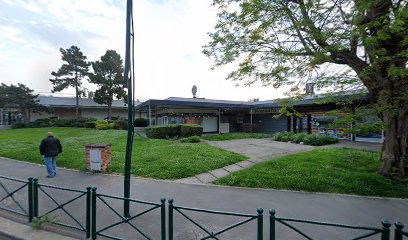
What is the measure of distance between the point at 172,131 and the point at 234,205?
12.3 m

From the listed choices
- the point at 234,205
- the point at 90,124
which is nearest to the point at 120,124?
the point at 90,124

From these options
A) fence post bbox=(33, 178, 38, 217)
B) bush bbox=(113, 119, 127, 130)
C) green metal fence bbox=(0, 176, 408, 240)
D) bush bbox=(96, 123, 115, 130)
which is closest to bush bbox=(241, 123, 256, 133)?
bush bbox=(113, 119, 127, 130)

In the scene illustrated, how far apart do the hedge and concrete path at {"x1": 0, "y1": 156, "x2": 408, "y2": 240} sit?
Result: 896cm

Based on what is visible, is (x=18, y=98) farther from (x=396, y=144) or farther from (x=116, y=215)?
(x=396, y=144)

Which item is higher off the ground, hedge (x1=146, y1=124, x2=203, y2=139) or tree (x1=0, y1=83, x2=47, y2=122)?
tree (x1=0, y1=83, x2=47, y2=122)

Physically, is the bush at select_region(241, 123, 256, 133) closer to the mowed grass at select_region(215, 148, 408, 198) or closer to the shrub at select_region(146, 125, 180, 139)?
the shrub at select_region(146, 125, 180, 139)

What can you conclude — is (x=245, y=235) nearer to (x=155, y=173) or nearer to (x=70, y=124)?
(x=155, y=173)

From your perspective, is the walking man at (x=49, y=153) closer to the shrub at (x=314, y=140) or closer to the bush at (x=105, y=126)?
the shrub at (x=314, y=140)

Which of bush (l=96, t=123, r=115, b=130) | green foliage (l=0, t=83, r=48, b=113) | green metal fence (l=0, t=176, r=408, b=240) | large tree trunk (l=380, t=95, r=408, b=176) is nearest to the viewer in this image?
green metal fence (l=0, t=176, r=408, b=240)

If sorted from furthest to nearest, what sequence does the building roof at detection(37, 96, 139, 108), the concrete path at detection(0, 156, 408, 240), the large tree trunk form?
the building roof at detection(37, 96, 139, 108) → the large tree trunk → the concrete path at detection(0, 156, 408, 240)

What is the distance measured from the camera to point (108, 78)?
106 feet

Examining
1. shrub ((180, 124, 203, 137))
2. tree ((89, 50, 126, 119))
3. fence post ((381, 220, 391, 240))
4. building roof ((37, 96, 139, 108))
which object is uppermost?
tree ((89, 50, 126, 119))

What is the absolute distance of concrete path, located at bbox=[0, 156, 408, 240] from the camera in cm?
427

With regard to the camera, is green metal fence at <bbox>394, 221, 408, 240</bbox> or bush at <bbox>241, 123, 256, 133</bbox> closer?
green metal fence at <bbox>394, 221, 408, 240</bbox>
